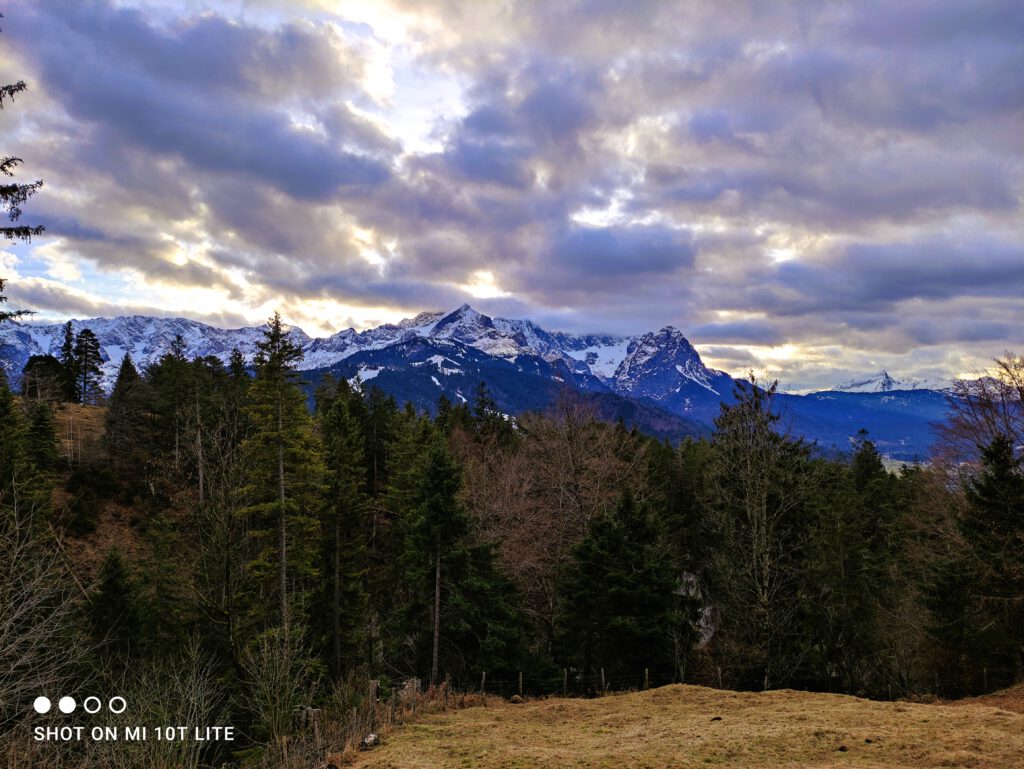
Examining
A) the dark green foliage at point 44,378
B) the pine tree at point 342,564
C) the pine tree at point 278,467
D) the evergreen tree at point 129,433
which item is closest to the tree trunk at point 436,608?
the pine tree at point 278,467

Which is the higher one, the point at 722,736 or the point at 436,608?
the point at 722,736

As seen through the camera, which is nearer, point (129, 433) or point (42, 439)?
point (42, 439)

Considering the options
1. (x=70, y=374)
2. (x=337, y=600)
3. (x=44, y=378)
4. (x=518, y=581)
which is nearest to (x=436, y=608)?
(x=337, y=600)

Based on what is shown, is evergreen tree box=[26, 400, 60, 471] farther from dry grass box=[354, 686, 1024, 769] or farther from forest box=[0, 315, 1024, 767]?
dry grass box=[354, 686, 1024, 769]

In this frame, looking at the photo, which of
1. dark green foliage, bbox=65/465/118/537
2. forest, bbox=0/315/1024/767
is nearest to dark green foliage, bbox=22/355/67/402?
dark green foliage, bbox=65/465/118/537

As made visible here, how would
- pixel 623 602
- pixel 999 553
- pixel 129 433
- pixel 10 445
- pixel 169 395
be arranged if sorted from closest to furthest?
pixel 999 553 → pixel 623 602 → pixel 10 445 → pixel 169 395 → pixel 129 433

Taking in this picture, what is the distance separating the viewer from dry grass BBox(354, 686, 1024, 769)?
1028 cm

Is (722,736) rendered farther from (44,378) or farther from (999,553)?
(44,378)

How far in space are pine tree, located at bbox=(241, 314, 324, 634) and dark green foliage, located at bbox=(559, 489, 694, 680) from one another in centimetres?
1266

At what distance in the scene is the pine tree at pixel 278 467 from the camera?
2359cm

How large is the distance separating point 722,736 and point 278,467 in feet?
64.3

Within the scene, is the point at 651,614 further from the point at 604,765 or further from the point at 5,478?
the point at 5,478

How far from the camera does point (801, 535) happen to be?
24531 mm

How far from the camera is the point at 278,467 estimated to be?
2414 cm
